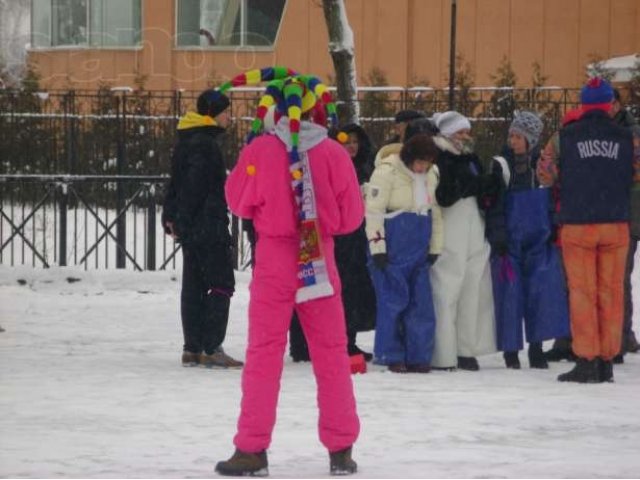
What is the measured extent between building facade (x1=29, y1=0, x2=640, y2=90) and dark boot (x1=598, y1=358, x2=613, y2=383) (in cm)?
2011

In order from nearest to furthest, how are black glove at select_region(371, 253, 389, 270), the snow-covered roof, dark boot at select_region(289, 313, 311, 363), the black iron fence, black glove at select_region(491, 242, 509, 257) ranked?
1. black glove at select_region(371, 253, 389, 270)
2. black glove at select_region(491, 242, 509, 257)
3. dark boot at select_region(289, 313, 311, 363)
4. the black iron fence
5. the snow-covered roof

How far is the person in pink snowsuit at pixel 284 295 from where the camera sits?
8.62 metres

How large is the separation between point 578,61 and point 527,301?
840 inches

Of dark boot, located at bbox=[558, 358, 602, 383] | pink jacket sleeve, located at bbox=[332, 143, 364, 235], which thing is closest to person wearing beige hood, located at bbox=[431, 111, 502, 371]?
dark boot, located at bbox=[558, 358, 602, 383]

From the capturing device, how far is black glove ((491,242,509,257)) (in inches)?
512

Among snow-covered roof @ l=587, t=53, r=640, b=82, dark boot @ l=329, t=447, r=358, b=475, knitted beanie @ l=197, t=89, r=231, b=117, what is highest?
snow-covered roof @ l=587, t=53, r=640, b=82

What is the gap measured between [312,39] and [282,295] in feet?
85.9

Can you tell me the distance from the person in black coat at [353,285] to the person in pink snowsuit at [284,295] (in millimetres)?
4088

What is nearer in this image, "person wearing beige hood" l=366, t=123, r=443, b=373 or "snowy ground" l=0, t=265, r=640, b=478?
"snowy ground" l=0, t=265, r=640, b=478

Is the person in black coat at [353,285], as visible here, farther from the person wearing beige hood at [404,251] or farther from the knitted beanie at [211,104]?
the knitted beanie at [211,104]

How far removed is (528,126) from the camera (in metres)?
12.9

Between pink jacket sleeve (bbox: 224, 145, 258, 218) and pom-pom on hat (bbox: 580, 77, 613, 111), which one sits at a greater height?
pom-pom on hat (bbox: 580, 77, 613, 111)

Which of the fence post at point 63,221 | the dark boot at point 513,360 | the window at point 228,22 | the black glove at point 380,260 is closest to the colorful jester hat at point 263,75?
the black glove at point 380,260

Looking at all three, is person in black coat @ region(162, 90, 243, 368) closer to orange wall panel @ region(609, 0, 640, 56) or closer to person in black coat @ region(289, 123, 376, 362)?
person in black coat @ region(289, 123, 376, 362)
